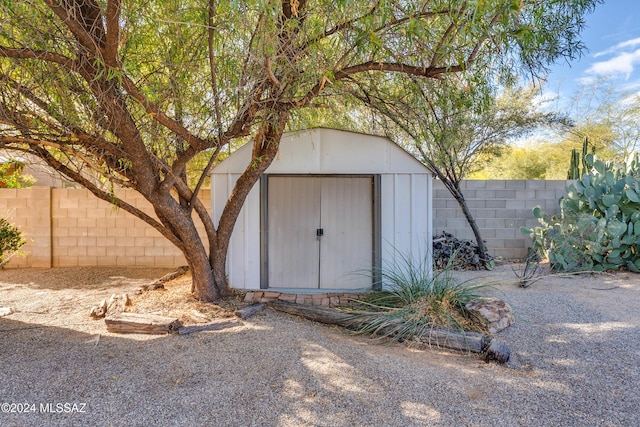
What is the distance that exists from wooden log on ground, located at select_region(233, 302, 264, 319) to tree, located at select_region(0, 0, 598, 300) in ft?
4.61

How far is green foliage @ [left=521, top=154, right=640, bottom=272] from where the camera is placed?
19.9 feet

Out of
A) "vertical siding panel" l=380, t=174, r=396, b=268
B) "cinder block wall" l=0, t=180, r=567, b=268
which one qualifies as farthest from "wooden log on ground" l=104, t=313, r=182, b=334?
"cinder block wall" l=0, t=180, r=567, b=268

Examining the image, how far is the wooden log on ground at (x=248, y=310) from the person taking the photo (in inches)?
166

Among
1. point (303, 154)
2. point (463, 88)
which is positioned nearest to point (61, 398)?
point (303, 154)

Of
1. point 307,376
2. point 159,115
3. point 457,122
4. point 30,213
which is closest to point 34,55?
point 159,115

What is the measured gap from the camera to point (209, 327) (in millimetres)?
3867

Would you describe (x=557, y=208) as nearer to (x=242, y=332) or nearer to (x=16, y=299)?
(x=242, y=332)

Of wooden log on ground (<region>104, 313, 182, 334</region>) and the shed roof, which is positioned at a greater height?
the shed roof

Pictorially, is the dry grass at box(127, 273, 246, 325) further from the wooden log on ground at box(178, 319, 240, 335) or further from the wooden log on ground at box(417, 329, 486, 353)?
the wooden log on ground at box(417, 329, 486, 353)

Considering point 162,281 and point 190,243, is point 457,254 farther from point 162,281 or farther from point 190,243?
point 162,281

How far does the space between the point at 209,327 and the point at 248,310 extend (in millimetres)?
565

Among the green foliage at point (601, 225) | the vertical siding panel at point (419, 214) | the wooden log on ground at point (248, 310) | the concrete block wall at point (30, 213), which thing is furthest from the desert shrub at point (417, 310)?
the concrete block wall at point (30, 213)

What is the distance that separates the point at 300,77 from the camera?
346 cm

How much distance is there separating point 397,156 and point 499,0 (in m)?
2.93
